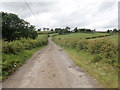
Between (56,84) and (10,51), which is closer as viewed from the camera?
(56,84)

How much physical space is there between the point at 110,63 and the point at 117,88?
3.57 metres

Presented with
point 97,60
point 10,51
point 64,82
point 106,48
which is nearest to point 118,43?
point 106,48

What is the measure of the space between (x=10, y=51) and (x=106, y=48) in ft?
28.7

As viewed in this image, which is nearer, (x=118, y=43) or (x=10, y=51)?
(x=118, y=43)

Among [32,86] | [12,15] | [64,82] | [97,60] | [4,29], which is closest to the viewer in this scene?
[32,86]

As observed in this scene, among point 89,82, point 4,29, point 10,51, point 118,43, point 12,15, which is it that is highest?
point 12,15

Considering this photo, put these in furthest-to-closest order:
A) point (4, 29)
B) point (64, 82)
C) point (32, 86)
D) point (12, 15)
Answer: point (12, 15)
point (4, 29)
point (64, 82)
point (32, 86)

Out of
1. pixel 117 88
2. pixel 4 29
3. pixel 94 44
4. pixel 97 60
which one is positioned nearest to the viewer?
pixel 117 88

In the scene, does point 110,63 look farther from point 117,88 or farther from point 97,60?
point 117,88

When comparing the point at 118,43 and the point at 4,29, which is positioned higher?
the point at 4,29

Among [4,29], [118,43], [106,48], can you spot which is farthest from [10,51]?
[4,29]

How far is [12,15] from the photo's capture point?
146 ft

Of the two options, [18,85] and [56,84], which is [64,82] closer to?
[56,84]

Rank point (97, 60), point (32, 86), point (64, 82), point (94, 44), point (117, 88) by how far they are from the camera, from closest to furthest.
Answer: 1. point (117, 88)
2. point (32, 86)
3. point (64, 82)
4. point (97, 60)
5. point (94, 44)
